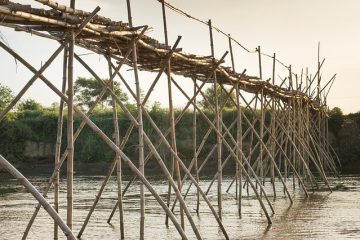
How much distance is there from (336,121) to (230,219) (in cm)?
2741

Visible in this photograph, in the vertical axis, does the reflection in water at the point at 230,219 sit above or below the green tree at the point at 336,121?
below

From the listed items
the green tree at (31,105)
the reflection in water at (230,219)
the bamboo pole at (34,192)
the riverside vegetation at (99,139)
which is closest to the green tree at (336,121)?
the riverside vegetation at (99,139)

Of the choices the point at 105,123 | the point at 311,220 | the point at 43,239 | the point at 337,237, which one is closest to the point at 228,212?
the point at 311,220

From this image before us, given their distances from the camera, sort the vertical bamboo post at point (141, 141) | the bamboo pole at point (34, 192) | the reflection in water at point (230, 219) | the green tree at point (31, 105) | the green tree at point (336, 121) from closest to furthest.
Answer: the bamboo pole at point (34, 192), the vertical bamboo post at point (141, 141), the reflection in water at point (230, 219), the green tree at point (336, 121), the green tree at point (31, 105)

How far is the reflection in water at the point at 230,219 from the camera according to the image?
1250 centimetres

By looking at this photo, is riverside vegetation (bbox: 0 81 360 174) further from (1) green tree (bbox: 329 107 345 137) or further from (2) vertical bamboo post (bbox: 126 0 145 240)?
(2) vertical bamboo post (bbox: 126 0 145 240)

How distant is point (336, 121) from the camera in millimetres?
40625

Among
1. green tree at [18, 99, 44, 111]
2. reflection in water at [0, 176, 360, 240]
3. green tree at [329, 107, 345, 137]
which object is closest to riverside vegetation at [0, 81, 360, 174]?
green tree at [329, 107, 345, 137]

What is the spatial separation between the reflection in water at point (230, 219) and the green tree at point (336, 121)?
1863cm

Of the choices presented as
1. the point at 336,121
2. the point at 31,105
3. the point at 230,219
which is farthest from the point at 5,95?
the point at 230,219

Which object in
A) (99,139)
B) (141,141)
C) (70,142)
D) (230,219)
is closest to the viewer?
(70,142)

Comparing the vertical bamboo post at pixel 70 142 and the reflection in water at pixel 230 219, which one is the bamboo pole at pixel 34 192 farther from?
the reflection in water at pixel 230 219

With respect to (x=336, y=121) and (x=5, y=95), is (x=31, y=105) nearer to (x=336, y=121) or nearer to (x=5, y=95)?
(x=5, y=95)

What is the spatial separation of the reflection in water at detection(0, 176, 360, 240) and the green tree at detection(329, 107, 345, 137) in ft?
61.1
